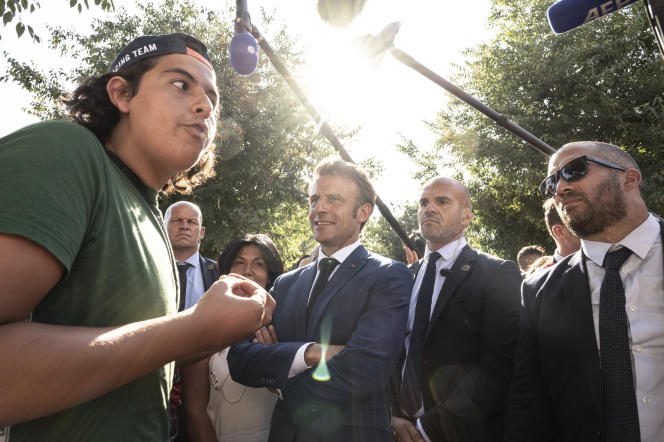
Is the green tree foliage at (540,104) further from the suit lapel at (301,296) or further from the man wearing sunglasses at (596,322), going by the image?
the suit lapel at (301,296)

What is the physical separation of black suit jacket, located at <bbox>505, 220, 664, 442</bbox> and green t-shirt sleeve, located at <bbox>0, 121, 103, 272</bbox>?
2632 millimetres

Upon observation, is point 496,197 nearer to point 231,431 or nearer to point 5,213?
point 231,431

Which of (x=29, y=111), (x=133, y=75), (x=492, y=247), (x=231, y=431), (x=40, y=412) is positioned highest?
(x=29, y=111)

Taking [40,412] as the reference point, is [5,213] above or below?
above

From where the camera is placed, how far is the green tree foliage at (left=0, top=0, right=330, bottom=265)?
14477 mm

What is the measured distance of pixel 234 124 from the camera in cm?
1430

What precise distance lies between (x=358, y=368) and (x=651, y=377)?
156cm

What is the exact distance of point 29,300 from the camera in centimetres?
95

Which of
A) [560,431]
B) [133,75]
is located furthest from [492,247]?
[133,75]

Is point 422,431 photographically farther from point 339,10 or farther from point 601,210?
point 339,10

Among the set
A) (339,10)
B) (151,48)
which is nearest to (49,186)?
(151,48)

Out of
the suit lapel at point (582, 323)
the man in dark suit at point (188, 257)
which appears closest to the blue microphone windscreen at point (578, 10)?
the suit lapel at point (582, 323)

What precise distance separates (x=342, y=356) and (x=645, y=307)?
1.73 m

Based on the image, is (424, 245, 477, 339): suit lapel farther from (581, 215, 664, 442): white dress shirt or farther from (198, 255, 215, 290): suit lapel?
(198, 255, 215, 290): suit lapel
